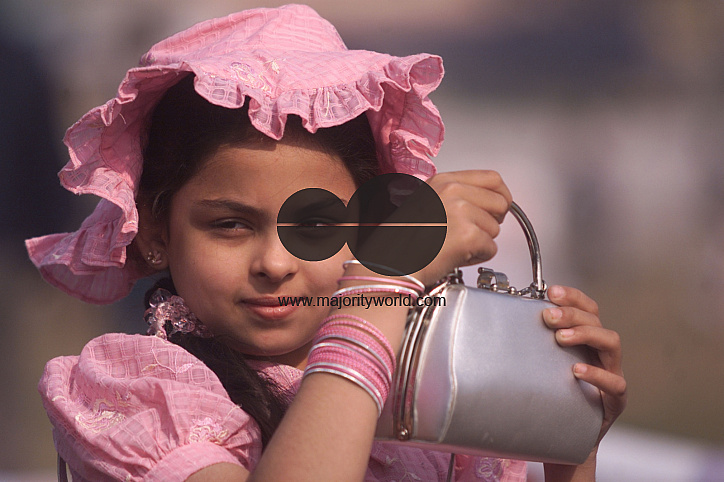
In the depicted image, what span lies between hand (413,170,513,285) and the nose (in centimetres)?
18

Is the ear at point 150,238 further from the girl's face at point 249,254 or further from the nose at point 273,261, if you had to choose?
the nose at point 273,261

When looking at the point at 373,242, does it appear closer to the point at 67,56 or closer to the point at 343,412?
the point at 343,412

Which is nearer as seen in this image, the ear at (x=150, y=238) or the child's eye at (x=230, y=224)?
the child's eye at (x=230, y=224)

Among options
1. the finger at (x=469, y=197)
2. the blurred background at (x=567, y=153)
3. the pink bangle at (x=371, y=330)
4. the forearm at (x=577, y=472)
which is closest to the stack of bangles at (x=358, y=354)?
the pink bangle at (x=371, y=330)

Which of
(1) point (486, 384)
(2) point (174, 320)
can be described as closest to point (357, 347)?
(1) point (486, 384)

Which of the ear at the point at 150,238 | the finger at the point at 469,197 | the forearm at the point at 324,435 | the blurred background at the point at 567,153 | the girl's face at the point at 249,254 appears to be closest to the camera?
the forearm at the point at 324,435

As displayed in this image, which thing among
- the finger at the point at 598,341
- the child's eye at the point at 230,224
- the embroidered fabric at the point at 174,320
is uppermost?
the child's eye at the point at 230,224

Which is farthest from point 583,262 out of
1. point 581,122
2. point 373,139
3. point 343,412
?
point 343,412

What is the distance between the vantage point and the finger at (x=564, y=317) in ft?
2.29

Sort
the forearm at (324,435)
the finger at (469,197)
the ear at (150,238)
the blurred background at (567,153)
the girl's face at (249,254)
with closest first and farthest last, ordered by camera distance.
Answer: the forearm at (324,435) < the finger at (469,197) < the girl's face at (249,254) < the ear at (150,238) < the blurred background at (567,153)

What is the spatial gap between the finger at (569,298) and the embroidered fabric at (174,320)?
40 centimetres

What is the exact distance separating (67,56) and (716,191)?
183cm

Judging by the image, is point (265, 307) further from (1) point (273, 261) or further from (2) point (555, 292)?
(2) point (555, 292)

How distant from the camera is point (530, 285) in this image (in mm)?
744
